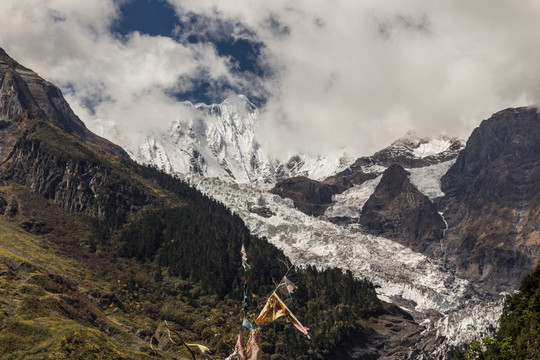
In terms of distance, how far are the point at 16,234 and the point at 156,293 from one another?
61330mm

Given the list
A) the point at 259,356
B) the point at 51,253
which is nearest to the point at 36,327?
the point at 51,253

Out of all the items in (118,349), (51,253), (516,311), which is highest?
(516,311)

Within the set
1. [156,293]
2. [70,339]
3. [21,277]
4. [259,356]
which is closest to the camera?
[259,356]

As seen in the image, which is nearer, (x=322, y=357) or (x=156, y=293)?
(x=322, y=357)

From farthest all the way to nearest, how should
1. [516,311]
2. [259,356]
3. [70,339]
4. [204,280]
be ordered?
1. [204,280]
2. [70,339]
3. [516,311]
4. [259,356]

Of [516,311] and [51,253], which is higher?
[516,311]

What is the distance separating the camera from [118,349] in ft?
373

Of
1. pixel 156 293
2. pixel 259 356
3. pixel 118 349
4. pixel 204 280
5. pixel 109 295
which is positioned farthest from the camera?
pixel 204 280

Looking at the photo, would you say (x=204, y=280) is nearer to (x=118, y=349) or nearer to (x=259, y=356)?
(x=118, y=349)

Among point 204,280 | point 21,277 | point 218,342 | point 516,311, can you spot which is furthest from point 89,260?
point 516,311

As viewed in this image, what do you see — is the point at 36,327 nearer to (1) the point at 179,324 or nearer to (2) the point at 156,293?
(1) the point at 179,324

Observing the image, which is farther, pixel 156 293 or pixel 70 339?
pixel 156 293

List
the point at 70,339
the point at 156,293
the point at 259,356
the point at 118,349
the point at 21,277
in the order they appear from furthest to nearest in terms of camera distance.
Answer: the point at 156,293 → the point at 21,277 → the point at 118,349 → the point at 70,339 → the point at 259,356

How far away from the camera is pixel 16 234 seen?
652ft
